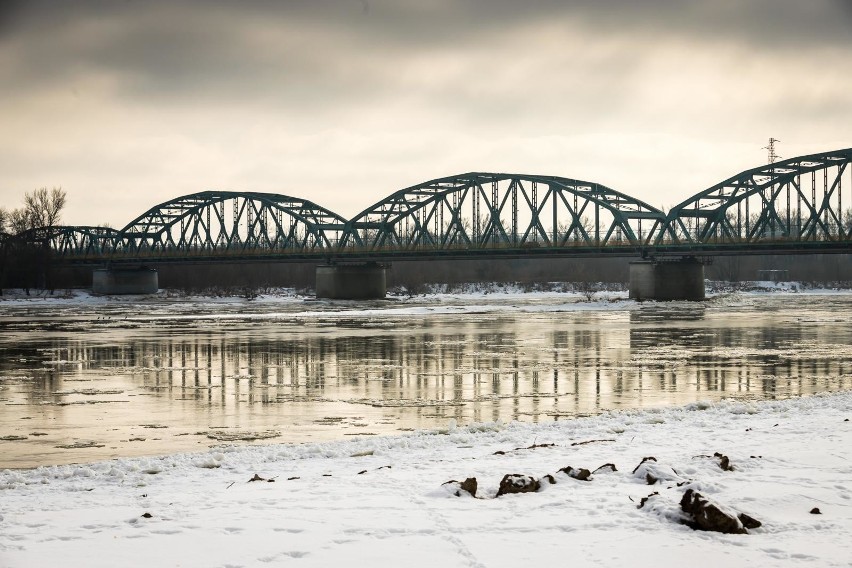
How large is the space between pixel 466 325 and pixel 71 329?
20.7 metres

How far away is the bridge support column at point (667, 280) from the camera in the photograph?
9544cm

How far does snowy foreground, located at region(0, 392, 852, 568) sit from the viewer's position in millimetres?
8188

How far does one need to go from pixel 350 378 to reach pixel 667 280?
76.7m

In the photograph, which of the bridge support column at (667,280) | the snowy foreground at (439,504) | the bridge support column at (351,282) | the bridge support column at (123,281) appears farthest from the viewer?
the bridge support column at (123,281)

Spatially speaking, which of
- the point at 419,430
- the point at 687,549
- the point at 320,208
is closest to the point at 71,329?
the point at 419,430

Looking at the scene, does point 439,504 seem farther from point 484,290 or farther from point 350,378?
point 484,290

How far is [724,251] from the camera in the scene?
95.4m

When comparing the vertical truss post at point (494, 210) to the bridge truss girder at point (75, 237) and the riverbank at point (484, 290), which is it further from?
the bridge truss girder at point (75, 237)

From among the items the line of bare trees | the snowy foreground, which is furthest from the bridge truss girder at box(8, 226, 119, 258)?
the snowy foreground

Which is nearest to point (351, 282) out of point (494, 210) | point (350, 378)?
point (494, 210)

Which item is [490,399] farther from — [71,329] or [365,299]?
[365,299]

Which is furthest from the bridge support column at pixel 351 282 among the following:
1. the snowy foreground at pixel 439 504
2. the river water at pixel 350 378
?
the snowy foreground at pixel 439 504

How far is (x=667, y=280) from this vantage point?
9625cm

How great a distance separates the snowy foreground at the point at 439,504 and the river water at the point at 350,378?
257 centimetres
